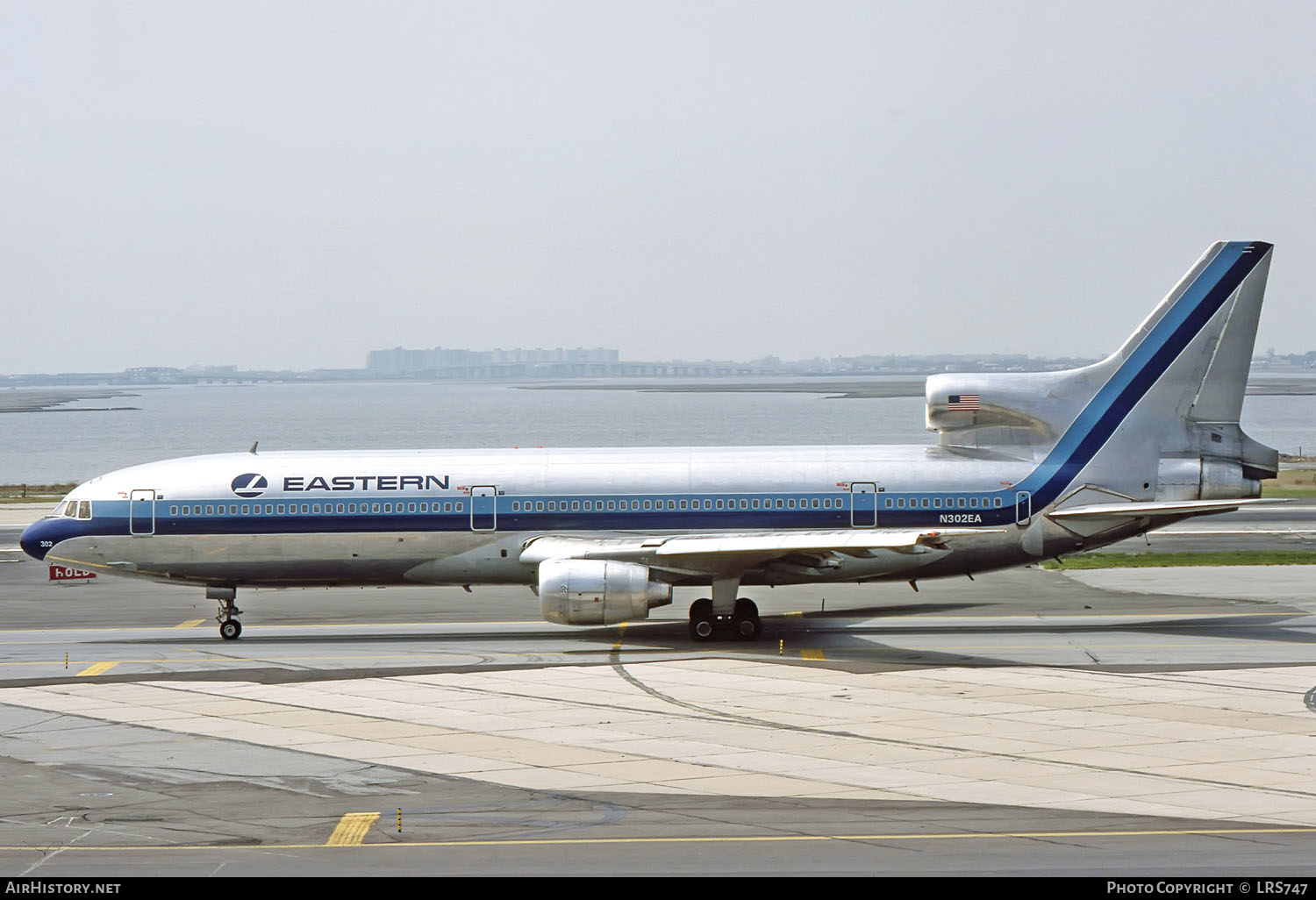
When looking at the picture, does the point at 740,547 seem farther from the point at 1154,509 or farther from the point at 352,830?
the point at 352,830

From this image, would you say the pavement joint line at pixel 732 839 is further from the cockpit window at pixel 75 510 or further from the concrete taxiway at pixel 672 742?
the cockpit window at pixel 75 510

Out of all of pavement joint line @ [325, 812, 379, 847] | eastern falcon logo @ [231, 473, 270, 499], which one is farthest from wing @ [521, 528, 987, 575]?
pavement joint line @ [325, 812, 379, 847]

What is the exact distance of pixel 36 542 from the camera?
3691 centimetres

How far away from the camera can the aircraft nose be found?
36.9 meters

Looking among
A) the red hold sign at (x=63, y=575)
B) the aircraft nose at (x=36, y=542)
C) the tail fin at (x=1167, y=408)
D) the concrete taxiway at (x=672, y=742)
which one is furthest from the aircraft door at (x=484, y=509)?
the red hold sign at (x=63, y=575)

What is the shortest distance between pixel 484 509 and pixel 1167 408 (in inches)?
671

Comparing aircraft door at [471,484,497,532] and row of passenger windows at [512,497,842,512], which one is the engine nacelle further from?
aircraft door at [471,484,497,532]

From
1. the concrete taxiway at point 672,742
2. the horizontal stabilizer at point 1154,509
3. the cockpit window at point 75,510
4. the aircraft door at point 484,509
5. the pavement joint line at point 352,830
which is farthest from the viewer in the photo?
A: the cockpit window at point 75,510

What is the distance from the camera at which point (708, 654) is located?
32.6 m

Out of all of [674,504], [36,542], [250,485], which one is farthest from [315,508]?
[674,504]

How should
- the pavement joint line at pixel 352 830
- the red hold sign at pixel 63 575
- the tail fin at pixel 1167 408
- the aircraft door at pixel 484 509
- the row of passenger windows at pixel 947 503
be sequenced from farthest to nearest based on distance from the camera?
the red hold sign at pixel 63 575, the tail fin at pixel 1167 408, the aircraft door at pixel 484 509, the row of passenger windows at pixel 947 503, the pavement joint line at pixel 352 830

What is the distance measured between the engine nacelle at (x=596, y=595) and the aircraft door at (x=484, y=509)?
3.32m

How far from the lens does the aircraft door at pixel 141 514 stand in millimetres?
36438

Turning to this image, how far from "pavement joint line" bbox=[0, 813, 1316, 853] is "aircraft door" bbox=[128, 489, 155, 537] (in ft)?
66.6
